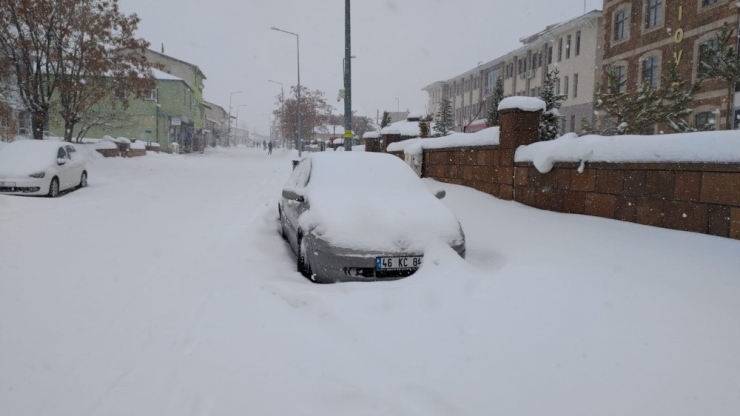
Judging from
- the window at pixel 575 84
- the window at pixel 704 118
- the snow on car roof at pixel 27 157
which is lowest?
the snow on car roof at pixel 27 157

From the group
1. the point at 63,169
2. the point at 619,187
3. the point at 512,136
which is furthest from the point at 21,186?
the point at 619,187

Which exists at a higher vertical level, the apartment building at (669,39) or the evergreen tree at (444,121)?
the apartment building at (669,39)

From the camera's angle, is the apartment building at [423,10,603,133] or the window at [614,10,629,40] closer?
the window at [614,10,629,40]

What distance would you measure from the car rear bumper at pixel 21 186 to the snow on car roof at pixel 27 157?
22cm

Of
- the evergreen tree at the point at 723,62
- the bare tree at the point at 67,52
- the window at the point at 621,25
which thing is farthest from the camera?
the window at the point at 621,25

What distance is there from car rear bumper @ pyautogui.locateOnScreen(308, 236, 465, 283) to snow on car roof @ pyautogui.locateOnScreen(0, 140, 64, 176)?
10.4 meters

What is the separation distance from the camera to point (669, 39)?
78.5 ft

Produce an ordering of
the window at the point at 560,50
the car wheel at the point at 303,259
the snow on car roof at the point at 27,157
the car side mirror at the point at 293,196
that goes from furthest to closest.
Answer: the window at the point at 560,50 → the snow on car roof at the point at 27,157 → the car side mirror at the point at 293,196 → the car wheel at the point at 303,259

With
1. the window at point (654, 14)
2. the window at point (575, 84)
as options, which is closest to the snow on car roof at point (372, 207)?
the window at point (654, 14)

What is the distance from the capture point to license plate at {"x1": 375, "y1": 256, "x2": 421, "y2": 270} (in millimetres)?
4785

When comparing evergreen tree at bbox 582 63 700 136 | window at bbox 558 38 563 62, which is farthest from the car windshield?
window at bbox 558 38 563 62

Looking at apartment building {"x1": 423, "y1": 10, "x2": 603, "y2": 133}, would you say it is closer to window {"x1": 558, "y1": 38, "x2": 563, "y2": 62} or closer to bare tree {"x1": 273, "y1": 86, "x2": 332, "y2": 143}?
window {"x1": 558, "y1": 38, "x2": 563, "y2": 62}

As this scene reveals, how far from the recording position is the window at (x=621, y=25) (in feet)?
89.8

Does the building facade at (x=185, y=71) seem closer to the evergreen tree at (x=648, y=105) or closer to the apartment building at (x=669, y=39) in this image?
the apartment building at (x=669, y=39)
